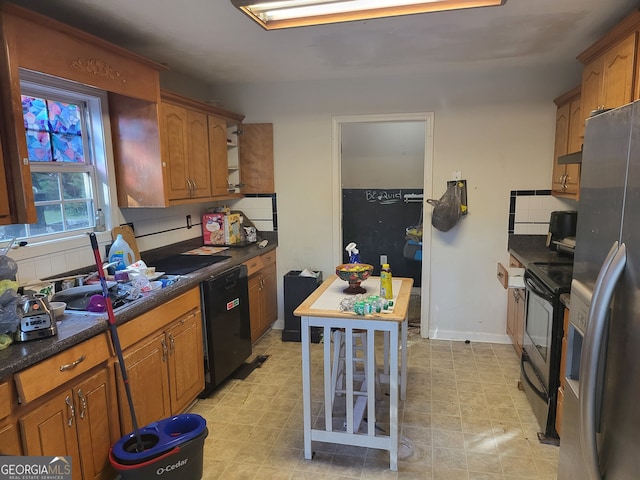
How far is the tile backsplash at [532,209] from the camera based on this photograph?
11.6 ft

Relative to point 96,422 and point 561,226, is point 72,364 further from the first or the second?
point 561,226

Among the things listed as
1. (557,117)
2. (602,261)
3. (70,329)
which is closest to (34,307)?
A: (70,329)

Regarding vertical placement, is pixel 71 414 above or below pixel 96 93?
below

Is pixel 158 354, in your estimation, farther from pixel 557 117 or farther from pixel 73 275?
pixel 557 117

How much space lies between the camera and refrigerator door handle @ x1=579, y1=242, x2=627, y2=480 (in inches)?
36.9

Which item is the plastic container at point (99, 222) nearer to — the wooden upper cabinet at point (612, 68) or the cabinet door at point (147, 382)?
the cabinet door at point (147, 382)

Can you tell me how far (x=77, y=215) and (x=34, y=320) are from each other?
1125 millimetres

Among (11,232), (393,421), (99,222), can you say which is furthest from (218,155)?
(393,421)

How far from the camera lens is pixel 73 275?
2451mm

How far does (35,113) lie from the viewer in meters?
2.29

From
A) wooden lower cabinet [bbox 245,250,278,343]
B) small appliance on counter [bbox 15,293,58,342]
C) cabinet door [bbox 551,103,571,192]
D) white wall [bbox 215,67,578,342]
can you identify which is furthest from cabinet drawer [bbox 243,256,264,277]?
cabinet door [bbox 551,103,571,192]

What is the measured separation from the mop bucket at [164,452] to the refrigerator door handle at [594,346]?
63.6 inches

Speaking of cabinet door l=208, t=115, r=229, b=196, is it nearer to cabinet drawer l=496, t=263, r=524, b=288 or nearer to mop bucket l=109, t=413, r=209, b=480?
mop bucket l=109, t=413, r=209, b=480

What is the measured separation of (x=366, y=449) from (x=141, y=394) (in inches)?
50.1
